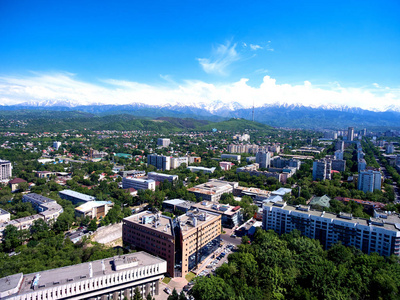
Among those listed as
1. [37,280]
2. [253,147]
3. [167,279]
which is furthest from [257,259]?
[253,147]

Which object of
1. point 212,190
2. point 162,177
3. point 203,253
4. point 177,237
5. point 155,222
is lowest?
point 203,253

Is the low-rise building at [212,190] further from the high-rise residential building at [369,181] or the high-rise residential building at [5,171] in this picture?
the high-rise residential building at [5,171]

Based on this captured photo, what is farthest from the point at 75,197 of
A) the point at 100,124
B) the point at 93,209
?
the point at 100,124

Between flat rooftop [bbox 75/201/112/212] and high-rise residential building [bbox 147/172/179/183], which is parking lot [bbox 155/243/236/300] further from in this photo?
high-rise residential building [bbox 147/172/179/183]

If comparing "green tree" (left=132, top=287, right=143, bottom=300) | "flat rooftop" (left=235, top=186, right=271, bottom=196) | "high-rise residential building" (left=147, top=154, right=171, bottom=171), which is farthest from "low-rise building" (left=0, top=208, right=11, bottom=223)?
"high-rise residential building" (left=147, top=154, right=171, bottom=171)

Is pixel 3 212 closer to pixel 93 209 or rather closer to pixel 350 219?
pixel 93 209

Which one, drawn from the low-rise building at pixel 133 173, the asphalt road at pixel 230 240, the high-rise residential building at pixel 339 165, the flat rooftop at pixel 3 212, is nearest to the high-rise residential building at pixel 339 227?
the asphalt road at pixel 230 240
